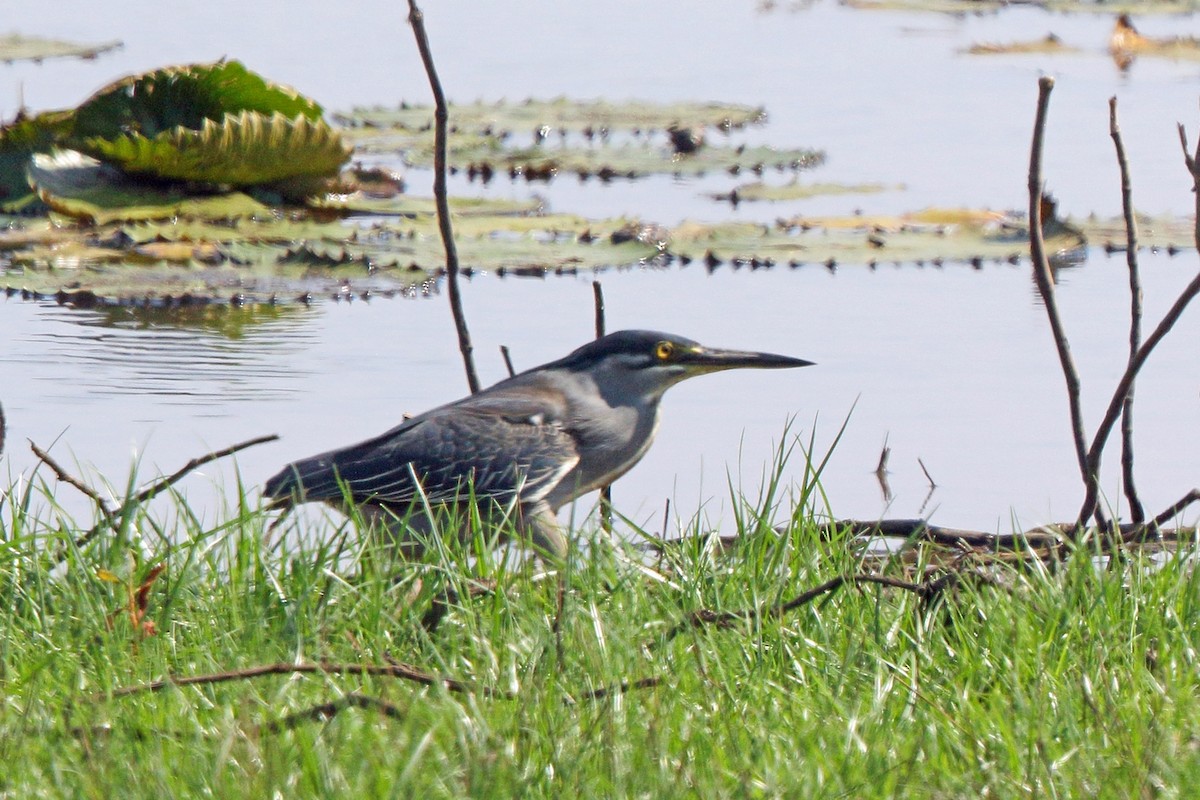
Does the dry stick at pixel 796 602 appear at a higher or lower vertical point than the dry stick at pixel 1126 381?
lower

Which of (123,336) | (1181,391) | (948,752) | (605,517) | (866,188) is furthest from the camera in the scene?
(866,188)

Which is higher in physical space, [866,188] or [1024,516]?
[866,188]

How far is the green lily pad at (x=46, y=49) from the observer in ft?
27.6

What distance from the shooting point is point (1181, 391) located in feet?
15.1

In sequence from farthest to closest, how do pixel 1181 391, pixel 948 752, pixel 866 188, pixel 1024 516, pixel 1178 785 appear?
pixel 866 188 → pixel 1181 391 → pixel 1024 516 → pixel 948 752 → pixel 1178 785

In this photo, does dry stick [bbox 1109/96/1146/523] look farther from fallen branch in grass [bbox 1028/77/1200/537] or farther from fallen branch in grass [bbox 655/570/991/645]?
fallen branch in grass [bbox 655/570/991/645]

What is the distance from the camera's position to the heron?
3391mm

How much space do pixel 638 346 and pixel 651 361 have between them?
0.04 metres

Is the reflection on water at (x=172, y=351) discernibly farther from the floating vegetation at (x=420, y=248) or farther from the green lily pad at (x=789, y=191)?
the green lily pad at (x=789, y=191)

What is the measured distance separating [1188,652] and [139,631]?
Result: 145cm

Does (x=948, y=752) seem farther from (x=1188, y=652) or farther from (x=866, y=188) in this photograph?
(x=866, y=188)

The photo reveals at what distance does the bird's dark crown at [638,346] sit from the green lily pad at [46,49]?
215 inches

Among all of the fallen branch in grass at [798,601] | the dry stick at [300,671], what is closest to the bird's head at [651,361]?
the fallen branch in grass at [798,601]

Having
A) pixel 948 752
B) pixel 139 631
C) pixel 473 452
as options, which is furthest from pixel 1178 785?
pixel 473 452
